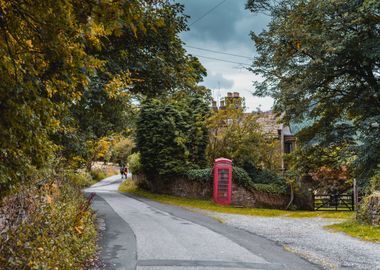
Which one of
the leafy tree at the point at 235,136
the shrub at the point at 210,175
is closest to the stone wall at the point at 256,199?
the shrub at the point at 210,175

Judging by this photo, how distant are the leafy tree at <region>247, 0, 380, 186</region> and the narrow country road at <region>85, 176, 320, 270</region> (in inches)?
262

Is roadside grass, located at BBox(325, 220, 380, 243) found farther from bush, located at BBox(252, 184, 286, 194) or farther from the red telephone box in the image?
bush, located at BBox(252, 184, 286, 194)

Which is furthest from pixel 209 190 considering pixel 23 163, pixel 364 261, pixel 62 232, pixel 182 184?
pixel 23 163

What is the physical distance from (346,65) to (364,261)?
1003cm

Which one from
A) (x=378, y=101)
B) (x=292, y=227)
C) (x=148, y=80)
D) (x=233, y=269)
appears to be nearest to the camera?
(x=233, y=269)

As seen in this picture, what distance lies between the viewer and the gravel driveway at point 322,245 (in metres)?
8.21

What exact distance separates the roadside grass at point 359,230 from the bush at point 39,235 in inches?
303

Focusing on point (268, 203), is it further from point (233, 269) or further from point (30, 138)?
point (30, 138)

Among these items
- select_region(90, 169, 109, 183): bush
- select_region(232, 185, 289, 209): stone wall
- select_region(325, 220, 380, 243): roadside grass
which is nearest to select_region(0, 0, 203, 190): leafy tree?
select_region(325, 220, 380, 243): roadside grass

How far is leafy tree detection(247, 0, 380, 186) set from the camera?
14992 mm

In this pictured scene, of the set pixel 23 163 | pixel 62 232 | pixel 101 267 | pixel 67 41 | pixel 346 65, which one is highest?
pixel 346 65

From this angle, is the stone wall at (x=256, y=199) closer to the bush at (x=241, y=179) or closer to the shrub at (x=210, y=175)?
the bush at (x=241, y=179)

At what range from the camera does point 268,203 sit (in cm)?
2377

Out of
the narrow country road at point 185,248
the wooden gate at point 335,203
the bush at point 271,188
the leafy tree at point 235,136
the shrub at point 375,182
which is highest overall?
the leafy tree at point 235,136
